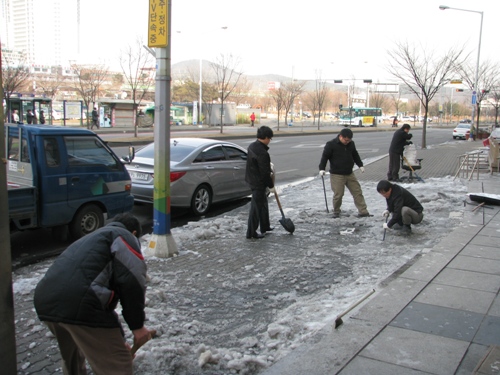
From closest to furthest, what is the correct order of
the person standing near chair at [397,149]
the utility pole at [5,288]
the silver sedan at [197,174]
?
the utility pole at [5,288], the silver sedan at [197,174], the person standing near chair at [397,149]

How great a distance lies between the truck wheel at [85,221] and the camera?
7.41 m

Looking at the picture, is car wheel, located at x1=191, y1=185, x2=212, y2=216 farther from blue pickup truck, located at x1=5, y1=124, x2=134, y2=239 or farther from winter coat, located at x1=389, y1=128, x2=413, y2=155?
winter coat, located at x1=389, y1=128, x2=413, y2=155

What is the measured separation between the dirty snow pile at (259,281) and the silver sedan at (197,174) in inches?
31.6

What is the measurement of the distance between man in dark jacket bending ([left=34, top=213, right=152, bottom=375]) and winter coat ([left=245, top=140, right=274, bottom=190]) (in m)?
4.80

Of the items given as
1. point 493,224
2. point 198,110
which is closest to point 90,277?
point 493,224

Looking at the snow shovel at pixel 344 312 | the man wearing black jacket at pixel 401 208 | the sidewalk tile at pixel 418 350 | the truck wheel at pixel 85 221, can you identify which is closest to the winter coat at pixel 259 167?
the man wearing black jacket at pixel 401 208

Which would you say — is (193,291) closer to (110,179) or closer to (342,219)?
(110,179)

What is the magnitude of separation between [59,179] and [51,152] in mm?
412

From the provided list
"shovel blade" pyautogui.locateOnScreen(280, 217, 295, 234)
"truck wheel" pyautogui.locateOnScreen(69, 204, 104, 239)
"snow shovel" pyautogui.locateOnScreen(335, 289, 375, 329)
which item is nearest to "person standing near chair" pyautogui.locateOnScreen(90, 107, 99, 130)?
"truck wheel" pyautogui.locateOnScreen(69, 204, 104, 239)

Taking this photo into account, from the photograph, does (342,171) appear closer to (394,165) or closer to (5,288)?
(394,165)

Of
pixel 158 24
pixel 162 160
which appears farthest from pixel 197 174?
pixel 158 24

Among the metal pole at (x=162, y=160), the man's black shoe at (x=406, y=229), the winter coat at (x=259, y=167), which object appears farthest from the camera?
the man's black shoe at (x=406, y=229)

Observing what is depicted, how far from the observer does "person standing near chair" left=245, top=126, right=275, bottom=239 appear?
302 inches

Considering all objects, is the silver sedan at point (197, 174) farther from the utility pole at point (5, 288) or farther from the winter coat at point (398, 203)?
the utility pole at point (5, 288)
